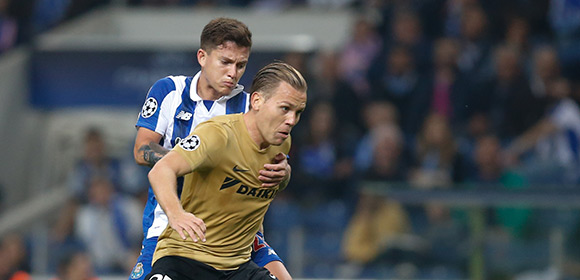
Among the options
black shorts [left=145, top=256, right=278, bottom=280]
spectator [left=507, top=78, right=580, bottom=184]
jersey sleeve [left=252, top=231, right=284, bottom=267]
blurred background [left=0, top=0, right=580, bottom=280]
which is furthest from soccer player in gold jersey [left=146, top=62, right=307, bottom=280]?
spectator [left=507, top=78, right=580, bottom=184]

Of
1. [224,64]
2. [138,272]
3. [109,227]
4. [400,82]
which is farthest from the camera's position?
[400,82]

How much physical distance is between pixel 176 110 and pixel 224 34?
0.50m

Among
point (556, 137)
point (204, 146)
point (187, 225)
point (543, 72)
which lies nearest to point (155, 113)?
point (204, 146)

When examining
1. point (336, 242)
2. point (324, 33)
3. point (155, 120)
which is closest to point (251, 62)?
point (324, 33)

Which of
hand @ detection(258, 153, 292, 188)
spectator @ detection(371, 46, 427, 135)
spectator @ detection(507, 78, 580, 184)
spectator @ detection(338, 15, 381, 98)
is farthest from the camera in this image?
spectator @ detection(338, 15, 381, 98)

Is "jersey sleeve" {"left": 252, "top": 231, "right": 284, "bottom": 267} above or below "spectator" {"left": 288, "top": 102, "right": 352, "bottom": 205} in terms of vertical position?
below

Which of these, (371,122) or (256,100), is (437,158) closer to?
(371,122)

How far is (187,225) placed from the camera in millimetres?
4012

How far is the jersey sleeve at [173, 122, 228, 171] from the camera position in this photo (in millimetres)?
4196

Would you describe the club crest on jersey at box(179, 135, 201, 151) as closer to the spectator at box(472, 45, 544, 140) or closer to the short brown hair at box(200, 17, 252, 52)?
the short brown hair at box(200, 17, 252, 52)

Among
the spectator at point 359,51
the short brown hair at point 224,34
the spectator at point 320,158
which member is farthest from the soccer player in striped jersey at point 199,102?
the spectator at point 359,51

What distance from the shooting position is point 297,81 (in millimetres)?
4461

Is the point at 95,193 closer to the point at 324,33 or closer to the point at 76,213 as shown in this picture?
the point at 76,213

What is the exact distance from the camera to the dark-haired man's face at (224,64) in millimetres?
4805
